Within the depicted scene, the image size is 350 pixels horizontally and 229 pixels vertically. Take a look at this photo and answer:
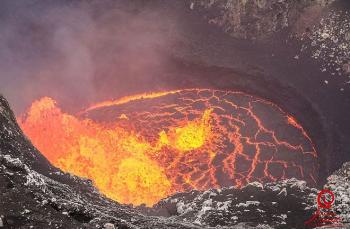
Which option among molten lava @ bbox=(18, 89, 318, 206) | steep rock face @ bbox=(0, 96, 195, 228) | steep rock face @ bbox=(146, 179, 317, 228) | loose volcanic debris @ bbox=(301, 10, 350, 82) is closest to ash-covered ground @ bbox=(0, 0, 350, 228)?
loose volcanic debris @ bbox=(301, 10, 350, 82)

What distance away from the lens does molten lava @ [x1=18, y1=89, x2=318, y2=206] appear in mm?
16188

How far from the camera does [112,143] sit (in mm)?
17562

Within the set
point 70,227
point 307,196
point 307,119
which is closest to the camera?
point 70,227

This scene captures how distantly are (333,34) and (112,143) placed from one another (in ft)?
33.4

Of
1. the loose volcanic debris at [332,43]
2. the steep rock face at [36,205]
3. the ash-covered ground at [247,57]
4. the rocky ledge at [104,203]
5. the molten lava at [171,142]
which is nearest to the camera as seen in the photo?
the steep rock face at [36,205]

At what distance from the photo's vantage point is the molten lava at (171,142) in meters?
16.2

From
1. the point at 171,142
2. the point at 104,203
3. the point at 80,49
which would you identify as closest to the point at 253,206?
the point at 104,203

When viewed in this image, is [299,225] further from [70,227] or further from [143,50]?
[143,50]

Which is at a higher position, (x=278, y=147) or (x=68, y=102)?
(x=68, y=102)

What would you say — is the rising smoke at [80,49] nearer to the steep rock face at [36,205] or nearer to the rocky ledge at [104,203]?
the rocky ledge at [104,203]

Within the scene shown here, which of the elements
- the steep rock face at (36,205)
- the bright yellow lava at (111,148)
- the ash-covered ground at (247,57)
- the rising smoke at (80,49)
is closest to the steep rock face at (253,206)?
the steep rock face at (36,205)

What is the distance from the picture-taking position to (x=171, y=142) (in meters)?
17.7

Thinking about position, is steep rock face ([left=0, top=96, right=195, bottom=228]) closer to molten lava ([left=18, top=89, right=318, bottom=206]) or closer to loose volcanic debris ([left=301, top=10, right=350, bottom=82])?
molten lava ([left=18, top=89, right=318, bottom=206])

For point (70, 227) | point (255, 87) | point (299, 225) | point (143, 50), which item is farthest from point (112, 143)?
point (70, 227)
